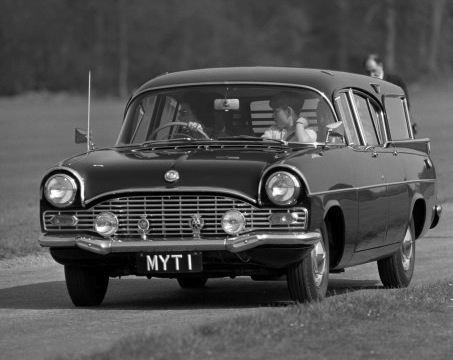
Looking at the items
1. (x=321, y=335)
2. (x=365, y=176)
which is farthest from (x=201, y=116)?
(x=321, y=335)

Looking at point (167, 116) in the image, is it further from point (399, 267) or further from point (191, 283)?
point (399, 267)

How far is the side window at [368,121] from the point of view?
439 inches

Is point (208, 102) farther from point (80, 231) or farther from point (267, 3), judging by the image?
point (267, 3)

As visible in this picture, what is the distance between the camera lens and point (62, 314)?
9617 mm

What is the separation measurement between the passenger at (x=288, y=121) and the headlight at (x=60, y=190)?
1.46 meters

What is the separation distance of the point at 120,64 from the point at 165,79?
325 feet

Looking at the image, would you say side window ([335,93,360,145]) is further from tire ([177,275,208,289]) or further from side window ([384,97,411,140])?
tire ([177,275,208,289])

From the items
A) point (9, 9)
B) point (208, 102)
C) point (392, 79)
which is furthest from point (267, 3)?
point (208, 102)

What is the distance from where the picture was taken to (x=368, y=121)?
1141cm

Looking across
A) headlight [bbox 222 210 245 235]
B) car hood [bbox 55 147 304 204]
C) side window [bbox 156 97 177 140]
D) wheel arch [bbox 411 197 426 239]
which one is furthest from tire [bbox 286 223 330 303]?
wheel arch [bbox 411 197 426 239]

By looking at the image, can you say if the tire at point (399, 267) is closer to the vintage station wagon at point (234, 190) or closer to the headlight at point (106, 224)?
the vintage station wagon at point (234, 190)

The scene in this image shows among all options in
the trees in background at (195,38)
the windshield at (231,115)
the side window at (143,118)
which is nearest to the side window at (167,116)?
the windshield at (231,115)

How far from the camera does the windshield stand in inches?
411

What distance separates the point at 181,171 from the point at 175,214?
0.87 ft
